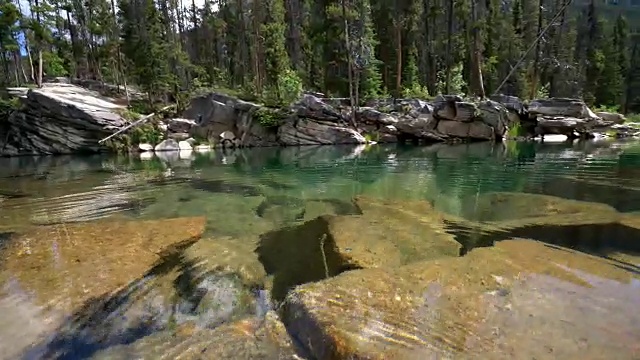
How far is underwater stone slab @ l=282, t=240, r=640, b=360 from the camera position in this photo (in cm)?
289

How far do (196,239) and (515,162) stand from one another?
13380mm

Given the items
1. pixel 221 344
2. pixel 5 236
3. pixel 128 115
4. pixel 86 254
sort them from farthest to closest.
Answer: pixel 128 115 < pixel 5 236 < pixel 86 254 < pixel 221 344

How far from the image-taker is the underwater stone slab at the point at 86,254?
4562 millimetres

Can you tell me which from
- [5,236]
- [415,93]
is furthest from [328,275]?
[415,93]

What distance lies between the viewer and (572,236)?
579 cm

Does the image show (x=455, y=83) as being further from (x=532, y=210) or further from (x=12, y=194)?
(x=12, y=194)

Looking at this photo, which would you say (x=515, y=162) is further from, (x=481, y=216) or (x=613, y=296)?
(x=613, y=296)

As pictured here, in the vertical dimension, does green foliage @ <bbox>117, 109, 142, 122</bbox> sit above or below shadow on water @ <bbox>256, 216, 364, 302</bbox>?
above

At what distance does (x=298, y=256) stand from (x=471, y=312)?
2.60m

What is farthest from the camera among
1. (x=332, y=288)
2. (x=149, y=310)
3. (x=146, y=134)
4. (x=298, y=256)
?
(x=146, y=134)

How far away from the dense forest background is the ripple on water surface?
22.8 metres

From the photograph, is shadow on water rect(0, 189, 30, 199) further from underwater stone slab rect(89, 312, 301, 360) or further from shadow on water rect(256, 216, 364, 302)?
underwater stone slab rect(89, 312, 301, 360)

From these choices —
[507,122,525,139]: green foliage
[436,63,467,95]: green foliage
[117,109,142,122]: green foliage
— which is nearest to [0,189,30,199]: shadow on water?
[117,109,142,122]: green foliage

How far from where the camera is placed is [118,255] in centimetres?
549
